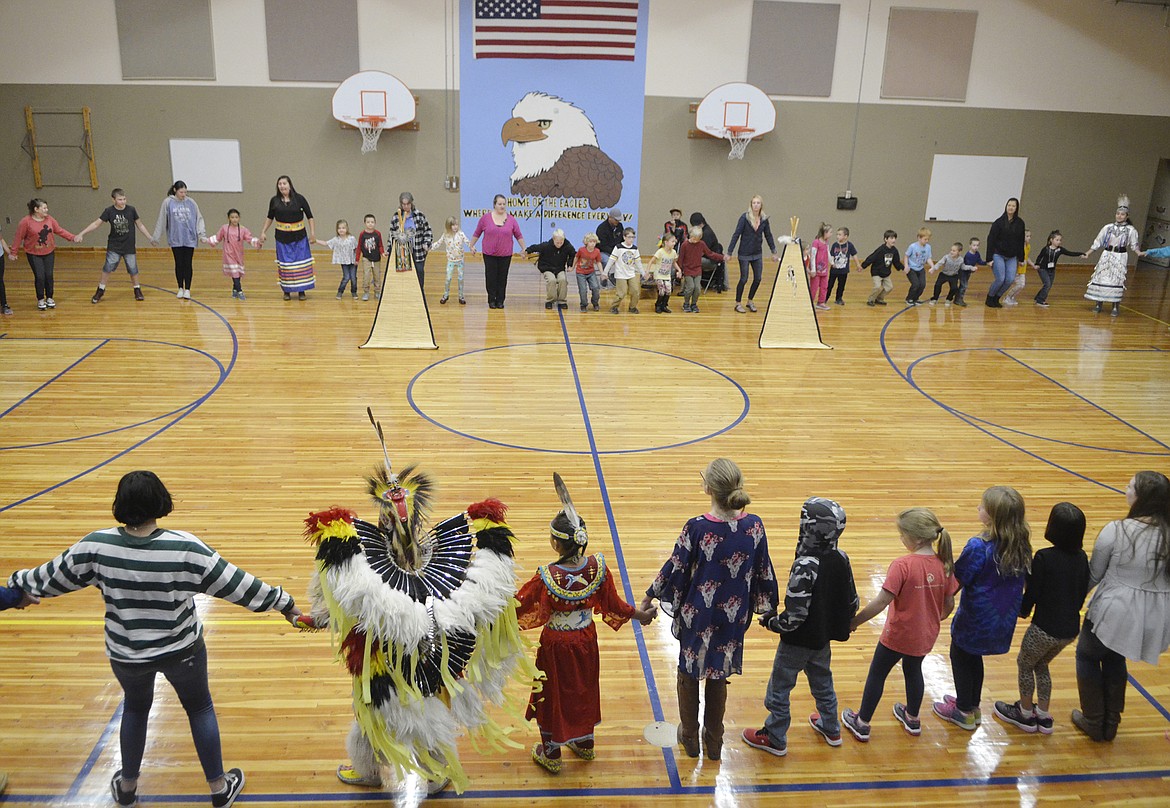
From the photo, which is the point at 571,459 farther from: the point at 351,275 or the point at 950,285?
the point at 950,285

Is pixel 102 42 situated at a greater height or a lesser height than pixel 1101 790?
greater

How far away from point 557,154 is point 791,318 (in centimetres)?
588

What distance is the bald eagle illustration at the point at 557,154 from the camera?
14.1 metres

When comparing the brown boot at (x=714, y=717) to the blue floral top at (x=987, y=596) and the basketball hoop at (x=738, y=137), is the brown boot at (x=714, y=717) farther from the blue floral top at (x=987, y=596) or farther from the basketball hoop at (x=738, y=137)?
the basketball hoop at (x=738, y=137)

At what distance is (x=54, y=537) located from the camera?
17.9ft

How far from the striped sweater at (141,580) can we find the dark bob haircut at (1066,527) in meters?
3.08

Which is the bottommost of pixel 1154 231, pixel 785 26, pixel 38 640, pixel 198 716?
pixel 38 640

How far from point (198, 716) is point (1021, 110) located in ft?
50.2

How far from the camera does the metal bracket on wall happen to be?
13539 millimetres

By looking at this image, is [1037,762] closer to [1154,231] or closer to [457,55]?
[457,55]

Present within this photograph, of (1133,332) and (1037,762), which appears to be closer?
(1037,762)

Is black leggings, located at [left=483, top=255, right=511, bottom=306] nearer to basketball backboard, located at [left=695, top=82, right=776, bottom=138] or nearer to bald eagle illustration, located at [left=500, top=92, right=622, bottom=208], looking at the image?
bald eagle illustration, located at [left=500, top=92, right=622, bottom=208]

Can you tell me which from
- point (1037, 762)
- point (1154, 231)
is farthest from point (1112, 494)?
point (1154, 231)

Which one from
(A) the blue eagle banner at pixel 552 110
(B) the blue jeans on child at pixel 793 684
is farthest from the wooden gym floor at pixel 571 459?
(A) the blue eagle banner at pixel 552 110
